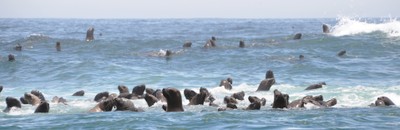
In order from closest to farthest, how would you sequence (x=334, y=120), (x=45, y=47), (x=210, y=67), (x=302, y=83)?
(x=334, y=120) → (x=302, y=83) → (x=210, y=67) → (x=45, y=47)

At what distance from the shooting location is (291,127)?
14.9 m

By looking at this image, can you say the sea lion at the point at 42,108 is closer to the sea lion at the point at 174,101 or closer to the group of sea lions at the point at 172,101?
the group of sea lions at the point at 172,101

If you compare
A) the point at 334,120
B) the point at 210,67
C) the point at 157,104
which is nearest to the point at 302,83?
the point at 210,67

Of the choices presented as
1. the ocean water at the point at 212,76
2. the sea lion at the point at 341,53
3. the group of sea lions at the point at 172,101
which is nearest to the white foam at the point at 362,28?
the ocean water at the point at 212,76

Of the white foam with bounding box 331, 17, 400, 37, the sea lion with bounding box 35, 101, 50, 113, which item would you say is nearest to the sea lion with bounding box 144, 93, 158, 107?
the sea lion with bounding box 35, 101, 50, 113

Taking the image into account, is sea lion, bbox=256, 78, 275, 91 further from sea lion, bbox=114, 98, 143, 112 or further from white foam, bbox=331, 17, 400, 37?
white foam, bbox=331, 17, 400, 37

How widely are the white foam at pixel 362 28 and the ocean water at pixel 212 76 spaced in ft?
0.67

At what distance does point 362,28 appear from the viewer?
55188mm

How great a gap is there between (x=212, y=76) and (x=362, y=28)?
26.8m

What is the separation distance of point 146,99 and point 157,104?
31 centimetres

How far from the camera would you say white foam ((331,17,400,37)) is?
5056 centimetres

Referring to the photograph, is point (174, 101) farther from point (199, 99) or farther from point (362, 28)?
point (362, 28)

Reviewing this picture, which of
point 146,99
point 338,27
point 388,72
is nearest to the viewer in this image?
point 146,99

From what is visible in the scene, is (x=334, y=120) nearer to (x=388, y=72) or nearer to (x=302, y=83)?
(x=302, y=83)
